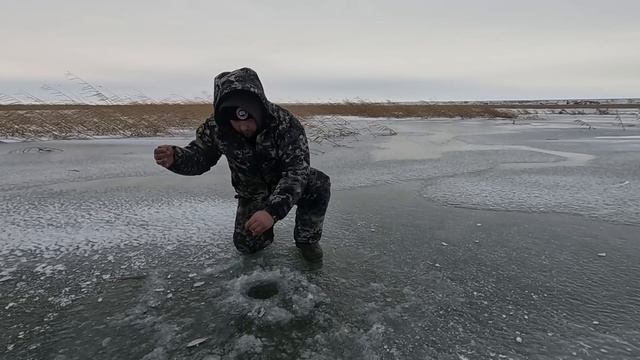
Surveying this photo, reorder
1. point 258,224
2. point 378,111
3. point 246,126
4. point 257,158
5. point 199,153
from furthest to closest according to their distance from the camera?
point 378,111 → point 199,153 → point 257,158 → point 246,126 → point 258,224

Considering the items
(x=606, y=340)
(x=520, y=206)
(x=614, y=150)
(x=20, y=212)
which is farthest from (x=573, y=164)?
(x=20, y=212)

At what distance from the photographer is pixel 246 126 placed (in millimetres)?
2248

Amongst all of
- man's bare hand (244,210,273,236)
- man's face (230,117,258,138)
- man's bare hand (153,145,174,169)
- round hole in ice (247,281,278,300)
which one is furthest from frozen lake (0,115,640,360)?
man's face (230,117,258,138)

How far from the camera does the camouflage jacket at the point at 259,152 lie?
7.05 feet

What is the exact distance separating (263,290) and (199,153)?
99cm

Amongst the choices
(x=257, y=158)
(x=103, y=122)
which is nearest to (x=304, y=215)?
(x=257, y=158)

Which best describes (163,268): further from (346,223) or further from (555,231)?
(555,231)

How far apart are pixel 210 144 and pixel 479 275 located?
188cm

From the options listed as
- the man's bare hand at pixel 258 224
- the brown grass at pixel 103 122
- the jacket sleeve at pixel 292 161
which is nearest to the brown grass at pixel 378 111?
A: the brown grass at pixel 103 122

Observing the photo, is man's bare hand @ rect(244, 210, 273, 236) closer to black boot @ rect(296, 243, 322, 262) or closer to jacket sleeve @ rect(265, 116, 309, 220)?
jacket sleeve @ rect(265, 116, 309, 220)

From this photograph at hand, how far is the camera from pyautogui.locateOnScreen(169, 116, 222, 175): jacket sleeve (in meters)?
2.47

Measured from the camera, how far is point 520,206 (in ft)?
13.2

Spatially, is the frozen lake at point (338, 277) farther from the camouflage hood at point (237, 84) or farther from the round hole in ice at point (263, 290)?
the camouflage hood at point (237, 84)

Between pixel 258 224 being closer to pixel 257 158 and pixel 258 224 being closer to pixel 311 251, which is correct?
pixel 257 158
